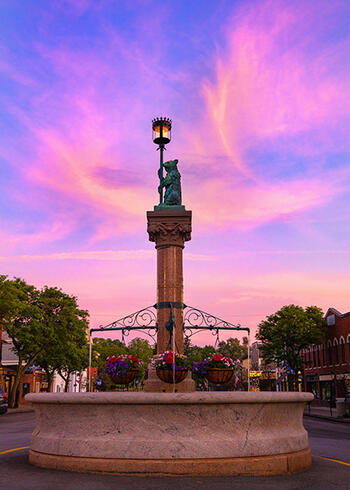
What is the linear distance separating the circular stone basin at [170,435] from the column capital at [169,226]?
6543 mm

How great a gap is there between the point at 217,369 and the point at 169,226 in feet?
16.2

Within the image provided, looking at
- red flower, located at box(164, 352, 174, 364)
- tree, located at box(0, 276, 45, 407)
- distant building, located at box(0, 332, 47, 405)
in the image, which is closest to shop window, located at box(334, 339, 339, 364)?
tree, located at box(0, 276, 45, 407)

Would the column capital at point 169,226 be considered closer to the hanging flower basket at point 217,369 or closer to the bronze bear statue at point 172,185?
the bronze bear statue at point 172,185

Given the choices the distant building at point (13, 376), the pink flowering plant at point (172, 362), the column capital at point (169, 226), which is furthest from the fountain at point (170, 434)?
the distant building at point (13, 376)

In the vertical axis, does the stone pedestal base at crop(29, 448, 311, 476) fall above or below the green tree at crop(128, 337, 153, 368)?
below

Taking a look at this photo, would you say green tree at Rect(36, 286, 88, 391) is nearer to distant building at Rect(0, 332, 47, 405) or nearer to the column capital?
distant building at Rect(0, 332, 47, 405)

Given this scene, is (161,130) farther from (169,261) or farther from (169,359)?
(169,359)

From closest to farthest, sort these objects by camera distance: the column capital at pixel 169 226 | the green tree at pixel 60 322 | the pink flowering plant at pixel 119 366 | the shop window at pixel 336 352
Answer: the pink flowering plant at pixel 119 366, the column capital at pixel 169 226, the green tree at pixel 60 322, the shop window at pixel 336 352

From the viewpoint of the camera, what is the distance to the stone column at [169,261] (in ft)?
46.4

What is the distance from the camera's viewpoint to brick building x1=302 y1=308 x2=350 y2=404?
56.9m

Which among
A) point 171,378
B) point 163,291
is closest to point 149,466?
point 171,378

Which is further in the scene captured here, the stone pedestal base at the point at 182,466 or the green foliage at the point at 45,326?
the green foliage at the point at 45,326

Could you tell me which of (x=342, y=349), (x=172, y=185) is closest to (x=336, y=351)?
(x=342, y=349)

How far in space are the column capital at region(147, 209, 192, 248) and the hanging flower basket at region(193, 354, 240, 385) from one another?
171 inches
